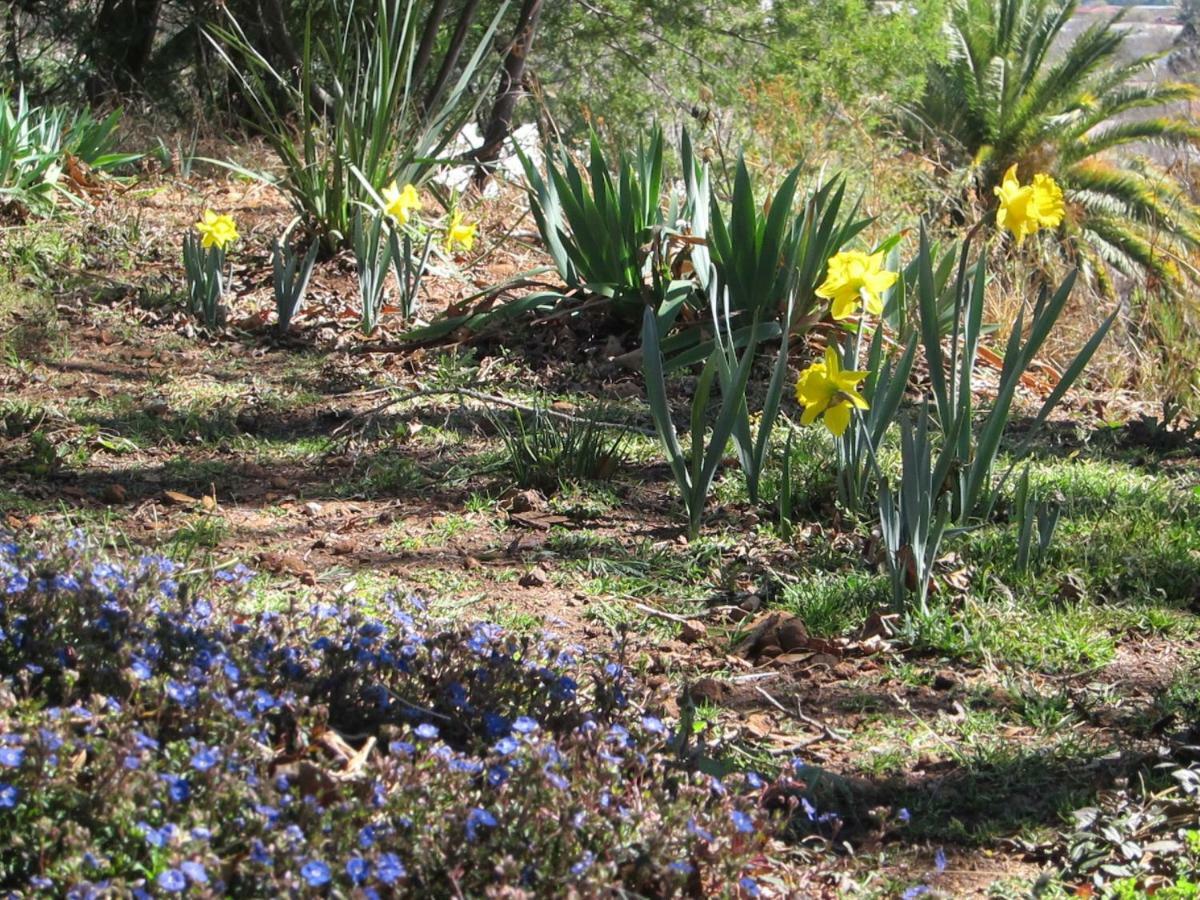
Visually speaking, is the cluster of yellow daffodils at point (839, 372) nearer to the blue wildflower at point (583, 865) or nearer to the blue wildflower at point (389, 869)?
the blue wildflower at point (583, 865)

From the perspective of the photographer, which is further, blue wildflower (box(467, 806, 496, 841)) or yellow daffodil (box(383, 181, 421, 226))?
yellow daffodil (box(383, 181, 421, 226))

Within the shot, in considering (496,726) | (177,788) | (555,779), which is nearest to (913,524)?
Answer: (496,726)

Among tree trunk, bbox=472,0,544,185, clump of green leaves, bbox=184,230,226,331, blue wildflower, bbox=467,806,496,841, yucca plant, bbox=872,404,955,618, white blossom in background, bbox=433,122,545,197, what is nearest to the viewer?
blue wildflower, bbox=467,806,496,841

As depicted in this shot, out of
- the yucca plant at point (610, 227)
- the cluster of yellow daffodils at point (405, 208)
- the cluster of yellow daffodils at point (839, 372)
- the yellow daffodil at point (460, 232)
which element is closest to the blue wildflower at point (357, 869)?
the cluster of yellow daffodils at point (839, 372)

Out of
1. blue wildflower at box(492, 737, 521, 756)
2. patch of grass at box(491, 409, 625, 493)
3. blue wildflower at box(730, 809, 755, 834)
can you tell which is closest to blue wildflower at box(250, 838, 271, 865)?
blue wildflower at box(492, 737, 521, 756)

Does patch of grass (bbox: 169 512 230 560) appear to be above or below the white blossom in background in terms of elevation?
below

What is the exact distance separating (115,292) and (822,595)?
12.1 ft

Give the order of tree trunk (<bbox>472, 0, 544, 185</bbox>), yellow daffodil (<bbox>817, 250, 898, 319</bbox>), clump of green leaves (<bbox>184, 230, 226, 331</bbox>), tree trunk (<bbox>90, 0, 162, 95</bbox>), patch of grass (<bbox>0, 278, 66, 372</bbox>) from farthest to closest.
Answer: tree trunk (<bbox>90, 0, 162, 95</bbox>) < tree trunk (<bbox>472, 0, 544, 185</bbox>) < clump of green leaves (<bbox>184, 230, 226, 331</bbox>) < patch of grass (<bbox>0, 278, 66, 372</bbox>) < yellow daffodil (<bbox>817, 250, 898, 319</bbox>)

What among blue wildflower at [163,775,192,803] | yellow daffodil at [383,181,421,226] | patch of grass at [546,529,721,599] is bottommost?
patch of grass at [546,529,721,599]

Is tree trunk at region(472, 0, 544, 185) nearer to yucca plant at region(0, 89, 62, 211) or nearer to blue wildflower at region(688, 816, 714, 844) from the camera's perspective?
yucca plant at region(0, 89, 62, 211)

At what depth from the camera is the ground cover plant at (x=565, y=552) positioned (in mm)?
1698

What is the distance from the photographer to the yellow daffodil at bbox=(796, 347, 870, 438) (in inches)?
105

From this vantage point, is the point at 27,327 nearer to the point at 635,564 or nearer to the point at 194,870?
the point at 635,564

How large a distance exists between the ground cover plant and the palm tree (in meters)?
10.8
